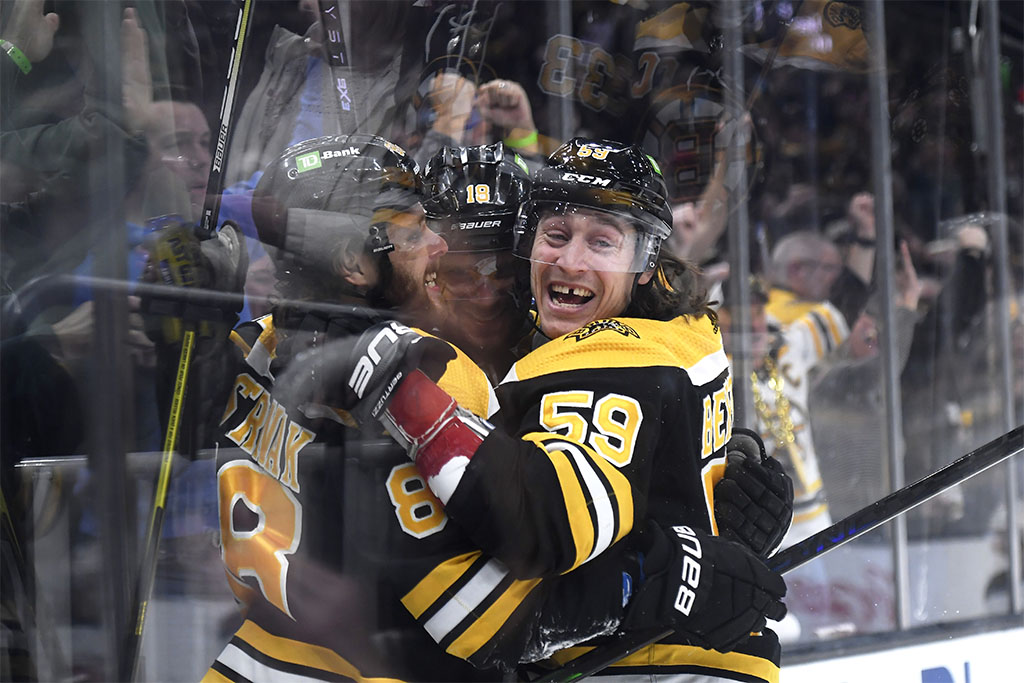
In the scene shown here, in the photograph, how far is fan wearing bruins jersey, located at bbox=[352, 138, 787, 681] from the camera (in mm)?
1171

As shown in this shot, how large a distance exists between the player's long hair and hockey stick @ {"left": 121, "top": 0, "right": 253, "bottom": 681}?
54 cm

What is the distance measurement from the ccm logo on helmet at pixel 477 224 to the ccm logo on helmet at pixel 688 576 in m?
0.45

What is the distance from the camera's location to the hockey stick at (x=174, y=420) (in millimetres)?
1126

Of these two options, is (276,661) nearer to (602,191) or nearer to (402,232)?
(402,232)

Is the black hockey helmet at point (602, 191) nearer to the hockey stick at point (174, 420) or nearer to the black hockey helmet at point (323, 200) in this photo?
the black hockey helmet at point (323, 200)

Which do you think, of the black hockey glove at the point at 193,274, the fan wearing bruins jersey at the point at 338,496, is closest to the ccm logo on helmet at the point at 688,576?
the fan wearing bruins jersey at the point at 338,496

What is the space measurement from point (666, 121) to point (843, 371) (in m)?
0.67

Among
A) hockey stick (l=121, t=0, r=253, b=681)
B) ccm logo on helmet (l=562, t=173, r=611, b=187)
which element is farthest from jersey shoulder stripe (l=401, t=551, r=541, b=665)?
ccm logo on helmet (l=562, t=173, r=611, b=187)

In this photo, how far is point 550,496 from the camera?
1.17 metres

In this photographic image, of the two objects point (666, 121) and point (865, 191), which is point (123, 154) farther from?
point (865, 191)

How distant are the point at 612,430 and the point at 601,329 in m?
0.14

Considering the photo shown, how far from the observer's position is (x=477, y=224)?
132 cm

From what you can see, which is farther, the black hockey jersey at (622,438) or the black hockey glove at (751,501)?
the black hockey glove at (751,501)

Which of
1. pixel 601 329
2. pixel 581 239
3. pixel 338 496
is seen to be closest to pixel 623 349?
pixel 601 329
